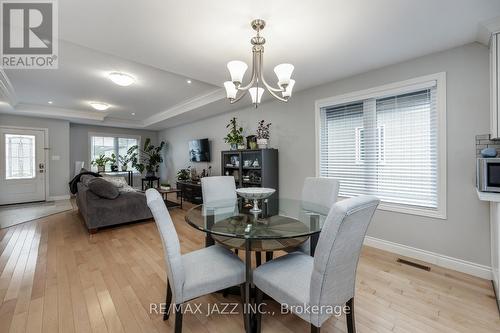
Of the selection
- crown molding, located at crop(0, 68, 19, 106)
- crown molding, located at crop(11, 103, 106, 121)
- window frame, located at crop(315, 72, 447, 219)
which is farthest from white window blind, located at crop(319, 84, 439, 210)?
crown molding, located at crop(11, 103, 106, 121)

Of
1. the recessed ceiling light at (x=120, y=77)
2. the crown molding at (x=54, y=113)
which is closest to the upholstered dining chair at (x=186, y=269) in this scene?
the recessed ceiling light at (x=120, y=77)

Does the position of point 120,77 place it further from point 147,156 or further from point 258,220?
point 147,156

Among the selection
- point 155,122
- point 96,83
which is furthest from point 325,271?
point 155,122

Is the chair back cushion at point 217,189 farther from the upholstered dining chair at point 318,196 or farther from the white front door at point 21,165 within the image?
the white front door at point 21,165

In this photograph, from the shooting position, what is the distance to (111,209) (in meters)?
3.64

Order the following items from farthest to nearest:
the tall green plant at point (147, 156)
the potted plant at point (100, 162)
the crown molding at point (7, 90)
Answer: the tall green plant at point (147, 156) → the potted plant at point (100, 162) → the crown molding at point (7, 90)

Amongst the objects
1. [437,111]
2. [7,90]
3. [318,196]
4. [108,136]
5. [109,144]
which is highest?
[7,90]

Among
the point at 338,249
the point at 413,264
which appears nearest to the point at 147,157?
the point at 413,264

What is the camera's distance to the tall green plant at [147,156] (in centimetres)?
775

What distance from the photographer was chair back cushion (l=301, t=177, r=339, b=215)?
2145 mm

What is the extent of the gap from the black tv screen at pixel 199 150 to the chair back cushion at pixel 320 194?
150 inches

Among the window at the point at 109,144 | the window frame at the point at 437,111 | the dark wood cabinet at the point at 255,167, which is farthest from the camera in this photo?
the window at the point at 109,144

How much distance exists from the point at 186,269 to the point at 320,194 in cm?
148

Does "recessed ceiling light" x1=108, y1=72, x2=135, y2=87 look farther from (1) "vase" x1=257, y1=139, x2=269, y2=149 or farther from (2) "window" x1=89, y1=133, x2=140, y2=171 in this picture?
(2) "window" x1=89, y1=133, x2=140, y2=171
